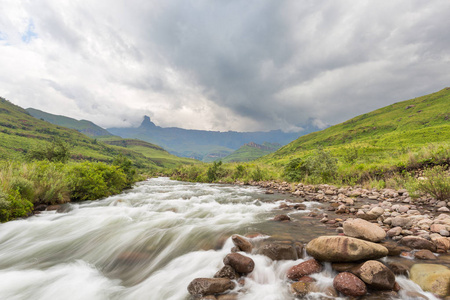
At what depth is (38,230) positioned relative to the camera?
8.23 metres

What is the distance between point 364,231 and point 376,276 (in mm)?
1938

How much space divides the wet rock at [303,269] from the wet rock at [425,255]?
241 centimetres

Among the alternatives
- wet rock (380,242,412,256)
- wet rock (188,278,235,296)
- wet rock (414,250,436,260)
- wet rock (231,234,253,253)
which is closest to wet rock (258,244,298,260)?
wet rock (231,234,253,253)

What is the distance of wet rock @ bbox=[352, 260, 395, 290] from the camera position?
12.3 feet

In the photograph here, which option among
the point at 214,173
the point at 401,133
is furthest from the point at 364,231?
the point at 401,133

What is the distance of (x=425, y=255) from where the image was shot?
182 inches

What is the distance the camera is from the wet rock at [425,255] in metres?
4.56

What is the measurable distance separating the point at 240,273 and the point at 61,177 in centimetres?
1338

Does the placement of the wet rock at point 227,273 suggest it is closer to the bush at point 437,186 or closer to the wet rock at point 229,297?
the wet rock at point 229,297

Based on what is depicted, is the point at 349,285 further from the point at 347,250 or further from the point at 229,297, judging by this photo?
the point at 229,297

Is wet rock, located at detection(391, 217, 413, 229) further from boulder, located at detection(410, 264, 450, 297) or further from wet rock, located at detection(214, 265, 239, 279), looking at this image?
wet rock, located at detection(214, 265, 239, 279)

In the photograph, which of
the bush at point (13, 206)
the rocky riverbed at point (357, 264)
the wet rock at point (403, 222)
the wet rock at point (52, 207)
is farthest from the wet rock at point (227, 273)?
the wet rock at point (52, 207)

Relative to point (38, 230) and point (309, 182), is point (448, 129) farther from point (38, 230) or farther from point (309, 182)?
point (38, 230)

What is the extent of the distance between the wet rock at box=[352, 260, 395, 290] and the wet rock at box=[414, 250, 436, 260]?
4.99 ft
